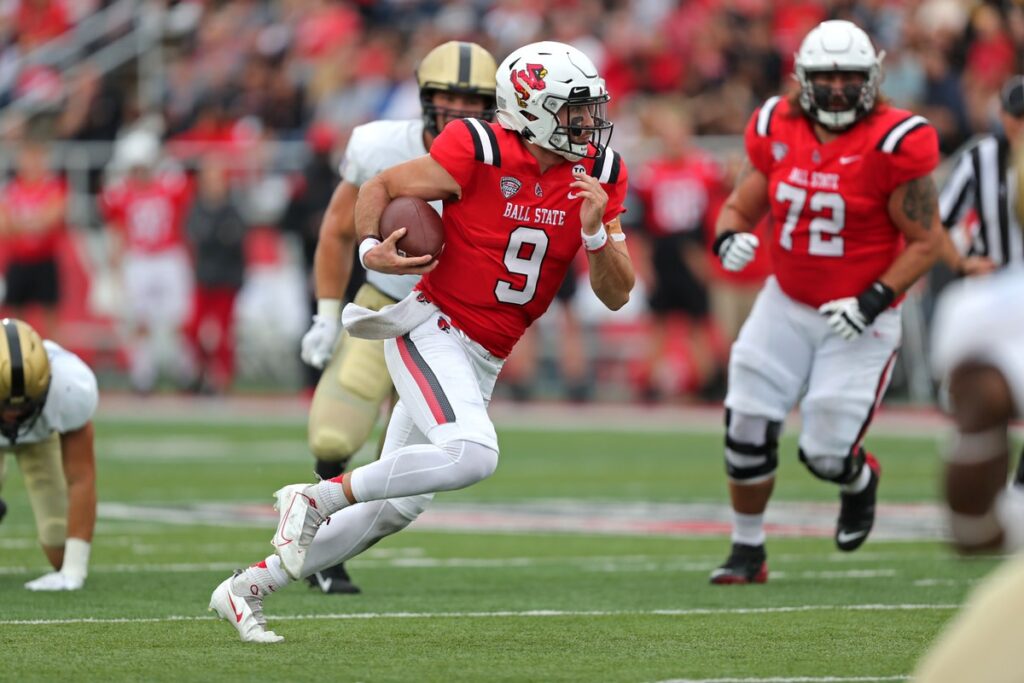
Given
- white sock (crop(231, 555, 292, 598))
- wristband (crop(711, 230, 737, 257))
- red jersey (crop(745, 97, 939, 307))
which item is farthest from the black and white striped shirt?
white sock (crop(231, 555, 292, 598))

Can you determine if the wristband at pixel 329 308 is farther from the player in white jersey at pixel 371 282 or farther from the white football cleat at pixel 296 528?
the white football cleat at pixel 296 528

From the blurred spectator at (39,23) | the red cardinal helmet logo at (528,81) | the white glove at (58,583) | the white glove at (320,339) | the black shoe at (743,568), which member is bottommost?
the black shoe at (743,568)

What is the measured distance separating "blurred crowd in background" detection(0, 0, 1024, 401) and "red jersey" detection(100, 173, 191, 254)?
20mm

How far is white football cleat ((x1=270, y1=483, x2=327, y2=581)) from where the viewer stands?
5266 millimetres

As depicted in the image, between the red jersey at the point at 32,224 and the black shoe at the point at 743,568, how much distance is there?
10.4 meters

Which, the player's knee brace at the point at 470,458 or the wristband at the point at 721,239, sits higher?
the wristband at the point at 721,239

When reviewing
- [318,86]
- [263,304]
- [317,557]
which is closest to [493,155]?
[317,557]

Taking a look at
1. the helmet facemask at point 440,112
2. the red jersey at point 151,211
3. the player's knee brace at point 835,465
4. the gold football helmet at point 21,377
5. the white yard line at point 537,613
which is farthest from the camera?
the red jersey at point 151,211

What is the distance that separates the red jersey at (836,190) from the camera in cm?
684

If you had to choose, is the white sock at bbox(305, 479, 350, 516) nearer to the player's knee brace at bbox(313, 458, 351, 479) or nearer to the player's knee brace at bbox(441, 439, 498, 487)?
the player's knee brace at bbox(441, 439, 498, 487)

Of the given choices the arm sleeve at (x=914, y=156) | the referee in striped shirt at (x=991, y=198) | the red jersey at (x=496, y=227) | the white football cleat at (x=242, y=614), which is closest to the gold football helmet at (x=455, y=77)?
the red jersey at (x=496, y=227)

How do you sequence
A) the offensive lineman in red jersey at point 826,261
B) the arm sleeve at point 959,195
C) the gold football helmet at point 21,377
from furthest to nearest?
the arm sleeve at point 959,195, the offensive lineman in red jersey at point 826,261, the gold football helmet at point 21,377

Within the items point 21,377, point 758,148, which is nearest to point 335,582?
point 21,377

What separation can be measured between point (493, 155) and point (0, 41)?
700 inches
